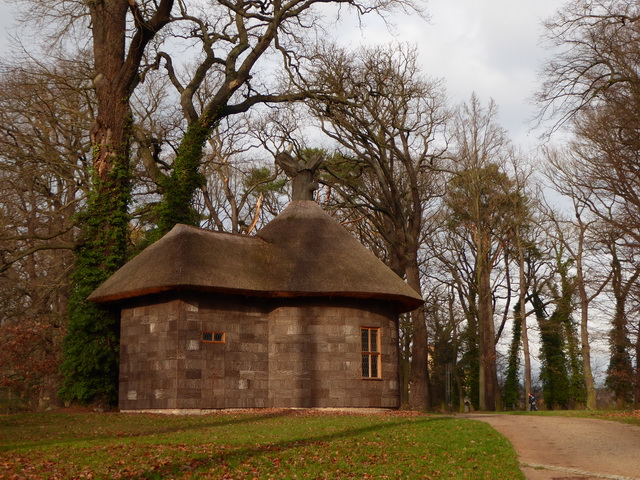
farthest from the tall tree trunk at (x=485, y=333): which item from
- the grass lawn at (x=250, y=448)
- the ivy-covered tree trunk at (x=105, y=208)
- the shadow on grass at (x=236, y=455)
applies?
the shadow on grass at (x=236, y=455)

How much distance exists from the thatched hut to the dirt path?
4.65m

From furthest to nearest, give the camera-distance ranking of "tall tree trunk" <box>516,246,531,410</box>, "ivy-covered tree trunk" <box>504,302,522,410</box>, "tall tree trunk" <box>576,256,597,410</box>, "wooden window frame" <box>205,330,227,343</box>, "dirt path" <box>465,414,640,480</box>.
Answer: "ivy-covered tree trunk" <box>504,302,522,410</box>, "tall tree trunk" <box>516,246,531,410</box>, "tall tree trunk" <box>576,256,597,410</box>, "wooden window frame" <box>205,330,227,343</box>, "dirt path" <box>465,414,640,480</box>

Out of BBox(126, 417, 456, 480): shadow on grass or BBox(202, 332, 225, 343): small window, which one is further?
BBox(202, 332, 225, 343): small window

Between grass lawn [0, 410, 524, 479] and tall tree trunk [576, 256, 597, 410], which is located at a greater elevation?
tall tree trunk [576, 256, 597, 410]

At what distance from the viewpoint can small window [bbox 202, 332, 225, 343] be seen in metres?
20.6

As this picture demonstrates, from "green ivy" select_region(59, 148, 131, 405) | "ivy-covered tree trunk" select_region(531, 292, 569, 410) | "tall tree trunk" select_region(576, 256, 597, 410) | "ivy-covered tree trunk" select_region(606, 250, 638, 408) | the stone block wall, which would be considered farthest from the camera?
"ivy-covered tree trunk" select_region(531, 292, 569, 410)

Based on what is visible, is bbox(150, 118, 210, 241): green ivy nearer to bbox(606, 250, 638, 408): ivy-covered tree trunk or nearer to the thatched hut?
the thatched hut

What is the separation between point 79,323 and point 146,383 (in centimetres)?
387

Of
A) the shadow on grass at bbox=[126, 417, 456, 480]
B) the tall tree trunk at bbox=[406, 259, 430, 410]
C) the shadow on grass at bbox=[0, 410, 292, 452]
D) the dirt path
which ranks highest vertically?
the tall tree trunk at bbox=[406, 259, 430, 410]

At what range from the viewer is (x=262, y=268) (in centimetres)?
2198

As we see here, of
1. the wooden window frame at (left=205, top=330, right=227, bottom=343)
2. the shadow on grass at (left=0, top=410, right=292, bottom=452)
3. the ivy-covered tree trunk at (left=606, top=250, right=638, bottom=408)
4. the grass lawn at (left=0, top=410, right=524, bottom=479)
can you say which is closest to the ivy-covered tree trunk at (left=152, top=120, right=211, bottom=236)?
the wooden window frame at (left=205, top=330, right=227, bottom=343)

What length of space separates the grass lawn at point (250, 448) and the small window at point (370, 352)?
369 centimetres

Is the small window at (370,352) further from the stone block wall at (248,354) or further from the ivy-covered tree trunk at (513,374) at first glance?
the ivy-covered tree trunk at (513,374)

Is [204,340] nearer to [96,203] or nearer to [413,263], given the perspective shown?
[96,203]
